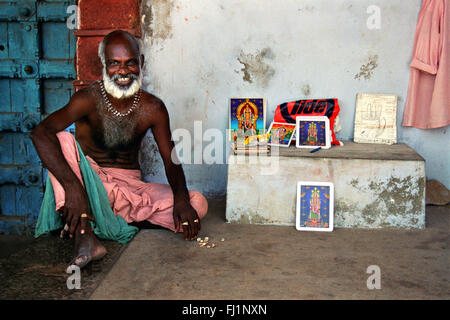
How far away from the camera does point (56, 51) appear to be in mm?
4043

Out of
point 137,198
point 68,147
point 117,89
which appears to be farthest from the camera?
point 137,198

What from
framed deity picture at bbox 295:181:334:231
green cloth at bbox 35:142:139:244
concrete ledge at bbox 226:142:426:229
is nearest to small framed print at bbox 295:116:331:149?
concrete ledge at bbox 226:142:426:229

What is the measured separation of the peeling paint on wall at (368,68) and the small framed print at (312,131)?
1.99ft

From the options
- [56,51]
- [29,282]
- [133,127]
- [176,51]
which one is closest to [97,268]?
[29,282]

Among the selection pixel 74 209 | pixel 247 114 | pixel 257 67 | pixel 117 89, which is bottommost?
pixel 74 209

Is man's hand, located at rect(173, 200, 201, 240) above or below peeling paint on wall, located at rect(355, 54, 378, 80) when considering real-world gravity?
below

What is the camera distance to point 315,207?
319 centimetres

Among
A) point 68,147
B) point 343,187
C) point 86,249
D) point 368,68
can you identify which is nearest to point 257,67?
point 368,68

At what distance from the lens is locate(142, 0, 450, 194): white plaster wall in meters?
3.77

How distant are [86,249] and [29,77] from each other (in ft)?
7.47

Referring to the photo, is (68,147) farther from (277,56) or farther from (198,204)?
(277,56)

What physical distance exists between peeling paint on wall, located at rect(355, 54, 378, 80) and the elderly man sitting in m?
1.75

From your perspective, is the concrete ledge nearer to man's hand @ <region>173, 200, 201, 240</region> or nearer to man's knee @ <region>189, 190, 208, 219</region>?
man's knee @ <region>189, 190, 208, 219</region>

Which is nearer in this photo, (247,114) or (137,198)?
(137,198)
